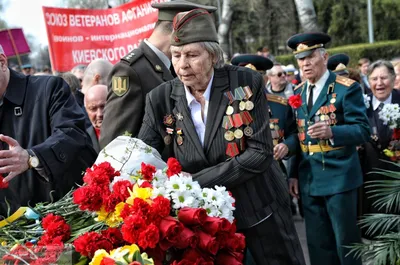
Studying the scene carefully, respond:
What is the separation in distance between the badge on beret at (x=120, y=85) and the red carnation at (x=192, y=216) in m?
1.70

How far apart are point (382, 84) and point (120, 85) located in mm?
3921

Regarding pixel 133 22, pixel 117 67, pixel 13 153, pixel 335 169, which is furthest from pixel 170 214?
pixel 133 22

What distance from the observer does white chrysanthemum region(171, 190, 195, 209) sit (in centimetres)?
252

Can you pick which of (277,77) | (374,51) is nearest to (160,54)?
(277,77)

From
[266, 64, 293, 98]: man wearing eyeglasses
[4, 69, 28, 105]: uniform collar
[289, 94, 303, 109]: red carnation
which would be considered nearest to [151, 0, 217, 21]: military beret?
[4, 69, 28, 105]: uniform collar

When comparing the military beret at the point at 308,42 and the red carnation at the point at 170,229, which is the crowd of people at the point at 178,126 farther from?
the military beret at the point at 308,42

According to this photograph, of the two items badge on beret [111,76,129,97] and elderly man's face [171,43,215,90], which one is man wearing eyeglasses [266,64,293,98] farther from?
elderly man's face [171,43,215,90]

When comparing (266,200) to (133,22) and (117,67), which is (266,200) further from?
(133,22)

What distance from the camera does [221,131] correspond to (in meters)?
3.38

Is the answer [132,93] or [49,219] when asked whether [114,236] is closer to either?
[49,219]

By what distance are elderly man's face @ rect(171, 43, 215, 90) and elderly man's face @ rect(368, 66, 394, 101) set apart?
4.24 m

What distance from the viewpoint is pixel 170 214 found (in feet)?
8.33

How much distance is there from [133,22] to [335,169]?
11.8ft

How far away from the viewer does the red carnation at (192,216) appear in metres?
2.45
